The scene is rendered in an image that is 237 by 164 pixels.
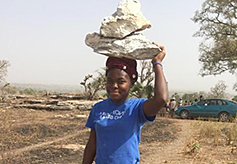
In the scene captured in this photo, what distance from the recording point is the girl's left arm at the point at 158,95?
5.99 feet

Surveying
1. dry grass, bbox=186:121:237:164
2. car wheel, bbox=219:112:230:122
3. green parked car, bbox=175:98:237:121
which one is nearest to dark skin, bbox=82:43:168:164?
dry grass, bbox=186:121:237:164

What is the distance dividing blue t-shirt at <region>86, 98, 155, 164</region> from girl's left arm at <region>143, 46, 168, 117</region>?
6 centimetres

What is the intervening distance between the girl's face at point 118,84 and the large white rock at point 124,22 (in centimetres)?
30

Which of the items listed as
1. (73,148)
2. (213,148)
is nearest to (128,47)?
(73,148)

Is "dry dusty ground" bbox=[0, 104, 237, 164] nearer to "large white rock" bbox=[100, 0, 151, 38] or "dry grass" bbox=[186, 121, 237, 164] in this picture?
"dry grass" bbox=[186, 121, 237, 164]

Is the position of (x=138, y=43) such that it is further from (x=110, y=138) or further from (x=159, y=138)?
(x=159, y=138)

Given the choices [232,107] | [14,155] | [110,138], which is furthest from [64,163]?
[232,107]

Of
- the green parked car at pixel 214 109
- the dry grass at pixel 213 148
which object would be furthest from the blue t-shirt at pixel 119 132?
the green parked car at pixel 214 109

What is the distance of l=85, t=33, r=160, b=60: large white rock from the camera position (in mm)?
2002

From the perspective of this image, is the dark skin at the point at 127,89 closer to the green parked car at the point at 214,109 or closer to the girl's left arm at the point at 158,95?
the girl's left arm at the point at 158,95

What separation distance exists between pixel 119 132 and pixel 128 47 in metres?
0.59

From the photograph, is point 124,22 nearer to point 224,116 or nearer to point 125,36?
point 125,36

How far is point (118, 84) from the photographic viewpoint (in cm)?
198

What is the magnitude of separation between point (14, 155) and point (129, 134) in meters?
4.69
